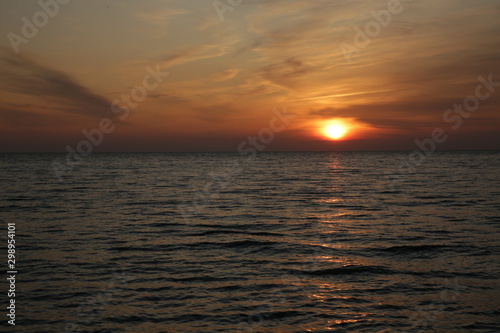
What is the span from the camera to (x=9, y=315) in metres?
12.1

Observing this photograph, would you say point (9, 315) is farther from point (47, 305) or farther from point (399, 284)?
point (399, 284)

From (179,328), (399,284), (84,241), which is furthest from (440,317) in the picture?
(84,241)

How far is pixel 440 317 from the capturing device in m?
12.2

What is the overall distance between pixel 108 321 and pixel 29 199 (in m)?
32.9

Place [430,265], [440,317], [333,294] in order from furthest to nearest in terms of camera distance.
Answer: [430,265]
[333,294]
[440,317]

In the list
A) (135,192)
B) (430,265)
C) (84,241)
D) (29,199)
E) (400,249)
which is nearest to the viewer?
(430,265)

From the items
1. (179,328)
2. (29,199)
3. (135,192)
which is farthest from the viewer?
(135,192)

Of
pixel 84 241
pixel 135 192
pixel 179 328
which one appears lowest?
pixel 179 328

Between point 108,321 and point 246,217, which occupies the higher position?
point 246,217

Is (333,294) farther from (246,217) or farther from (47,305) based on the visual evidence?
(246,217)

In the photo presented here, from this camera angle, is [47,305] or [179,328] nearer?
[179,328]

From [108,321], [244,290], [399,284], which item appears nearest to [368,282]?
[399,284]

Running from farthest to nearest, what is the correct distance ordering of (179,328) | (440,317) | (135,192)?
(135,192) → (440,317) → (179,328)

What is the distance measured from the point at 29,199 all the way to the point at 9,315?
3125cm
